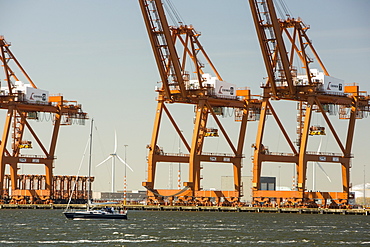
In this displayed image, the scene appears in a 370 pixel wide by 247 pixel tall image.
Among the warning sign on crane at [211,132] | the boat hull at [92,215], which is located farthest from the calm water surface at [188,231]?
the warning sign on crane at [211,132]

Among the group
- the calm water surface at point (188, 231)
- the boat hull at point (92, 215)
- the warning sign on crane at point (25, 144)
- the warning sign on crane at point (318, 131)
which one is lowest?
the calm water surface at point (188, 231)

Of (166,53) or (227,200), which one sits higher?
(166,53)

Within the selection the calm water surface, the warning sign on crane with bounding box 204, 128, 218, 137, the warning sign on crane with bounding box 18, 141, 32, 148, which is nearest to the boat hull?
the calm water surface

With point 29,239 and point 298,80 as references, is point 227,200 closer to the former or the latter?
point 298,80

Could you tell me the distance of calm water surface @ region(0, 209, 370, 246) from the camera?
223 ft

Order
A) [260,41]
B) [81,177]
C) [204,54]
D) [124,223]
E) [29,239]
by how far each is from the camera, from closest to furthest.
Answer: [29,239] → [124,223] → [260,41] → [204,54] → [81,177]

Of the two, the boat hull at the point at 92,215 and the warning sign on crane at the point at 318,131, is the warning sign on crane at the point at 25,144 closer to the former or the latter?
the boat hull at the point at 92,215

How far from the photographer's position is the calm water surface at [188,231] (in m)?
67.9

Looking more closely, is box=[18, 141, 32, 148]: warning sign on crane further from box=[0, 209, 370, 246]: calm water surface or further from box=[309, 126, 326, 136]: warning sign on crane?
box=[309, 126, 326, 136]: warning sign on crane

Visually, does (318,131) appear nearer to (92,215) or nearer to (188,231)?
(92,215)

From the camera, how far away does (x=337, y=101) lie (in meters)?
108

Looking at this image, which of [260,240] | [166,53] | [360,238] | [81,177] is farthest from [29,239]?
[81,177]

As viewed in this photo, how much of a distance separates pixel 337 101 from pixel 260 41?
11819mm

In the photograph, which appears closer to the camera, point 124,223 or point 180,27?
point 124,223
